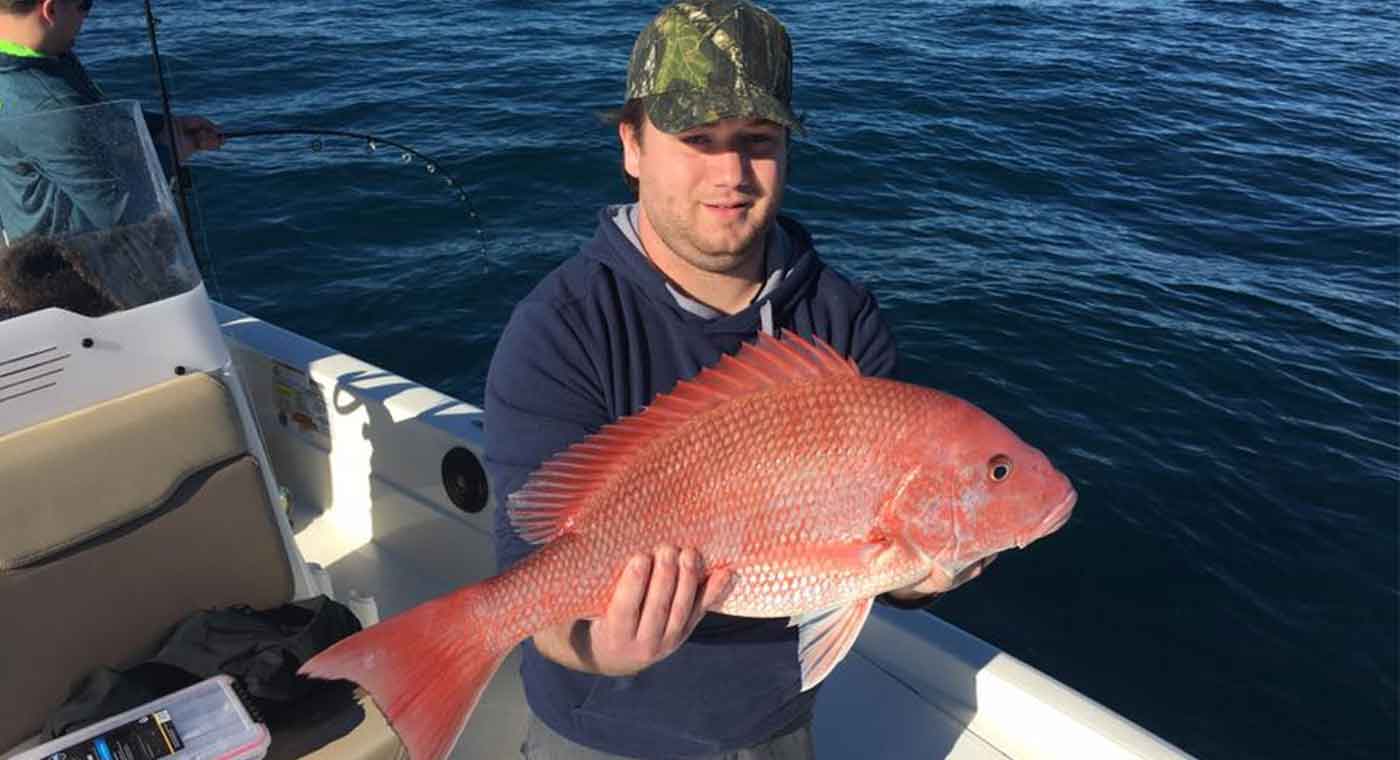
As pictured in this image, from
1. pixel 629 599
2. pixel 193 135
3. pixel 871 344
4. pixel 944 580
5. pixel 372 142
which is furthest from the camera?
pixel 372 142

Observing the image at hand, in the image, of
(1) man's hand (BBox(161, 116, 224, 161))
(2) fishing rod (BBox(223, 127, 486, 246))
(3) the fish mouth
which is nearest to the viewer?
(3) the fish mouth

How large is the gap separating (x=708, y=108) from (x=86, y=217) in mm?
1735

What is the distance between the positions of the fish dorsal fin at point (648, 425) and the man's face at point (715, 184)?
297mm

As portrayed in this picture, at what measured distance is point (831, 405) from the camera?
192cm

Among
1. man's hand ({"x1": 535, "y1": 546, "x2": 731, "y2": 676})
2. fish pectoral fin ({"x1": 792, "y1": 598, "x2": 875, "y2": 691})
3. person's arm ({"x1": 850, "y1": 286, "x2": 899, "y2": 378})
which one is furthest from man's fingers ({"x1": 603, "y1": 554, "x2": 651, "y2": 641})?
person's arm ({"x1": 850, "y1": 286, "x2": 899, "y2": 378})

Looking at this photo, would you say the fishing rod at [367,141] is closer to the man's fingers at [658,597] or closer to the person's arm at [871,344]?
the person's arm at [871,344]

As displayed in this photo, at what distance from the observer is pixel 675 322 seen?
7.12ft

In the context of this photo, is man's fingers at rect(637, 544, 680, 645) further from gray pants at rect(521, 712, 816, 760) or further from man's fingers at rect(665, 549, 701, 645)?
gray pants at rect(521, 712, 816, 760)

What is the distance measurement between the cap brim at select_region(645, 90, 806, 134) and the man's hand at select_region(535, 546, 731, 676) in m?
0.91

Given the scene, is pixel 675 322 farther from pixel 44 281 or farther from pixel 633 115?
pixel 44 281

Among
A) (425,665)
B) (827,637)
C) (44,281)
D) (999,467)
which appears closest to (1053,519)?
(999,467)

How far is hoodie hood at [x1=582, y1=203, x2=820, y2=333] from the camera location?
215 cm

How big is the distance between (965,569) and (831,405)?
48cm

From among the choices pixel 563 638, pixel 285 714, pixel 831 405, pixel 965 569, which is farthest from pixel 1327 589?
pixel 285 714
